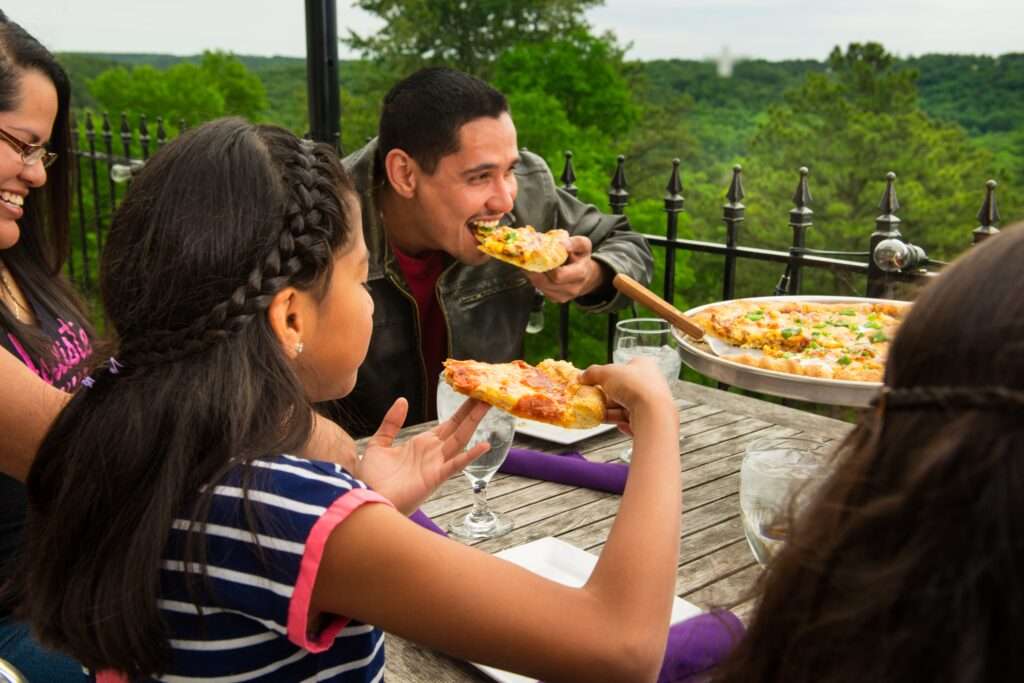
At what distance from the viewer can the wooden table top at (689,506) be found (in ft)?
5.33

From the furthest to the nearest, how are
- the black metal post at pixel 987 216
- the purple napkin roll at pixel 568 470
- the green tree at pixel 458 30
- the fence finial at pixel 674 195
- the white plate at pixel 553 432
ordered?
the green tree at pixel 458 30, the fence finial at pixel 674 195, the black metal post at pixel 987 216, the white plate at pixel 553 432, the purple napkin roll at pixel 568 470

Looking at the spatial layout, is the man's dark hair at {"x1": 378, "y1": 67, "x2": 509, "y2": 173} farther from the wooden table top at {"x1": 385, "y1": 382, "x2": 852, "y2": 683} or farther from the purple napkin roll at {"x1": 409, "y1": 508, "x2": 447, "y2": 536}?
the purple napkin roll at {"x1": 409, "y1": 508, "x2": 447, "y2": 536}

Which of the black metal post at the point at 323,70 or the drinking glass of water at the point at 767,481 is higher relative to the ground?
the black metal post at the point at 323,70

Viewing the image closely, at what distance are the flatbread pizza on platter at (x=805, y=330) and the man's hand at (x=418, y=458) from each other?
3.13 ft

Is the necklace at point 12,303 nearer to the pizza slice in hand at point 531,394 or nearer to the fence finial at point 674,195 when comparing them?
the pizza slice in hand at point 531,394

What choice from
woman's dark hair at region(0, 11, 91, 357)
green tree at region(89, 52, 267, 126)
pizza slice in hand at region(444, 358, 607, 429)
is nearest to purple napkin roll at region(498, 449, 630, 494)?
pizza slice in hand at region(444, 358, 607, 429)

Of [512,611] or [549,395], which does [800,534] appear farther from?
[549,395]

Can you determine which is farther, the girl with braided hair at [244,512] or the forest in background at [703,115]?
the forest in background at [703,115]

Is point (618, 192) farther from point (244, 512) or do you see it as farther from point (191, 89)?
point (191, 89)

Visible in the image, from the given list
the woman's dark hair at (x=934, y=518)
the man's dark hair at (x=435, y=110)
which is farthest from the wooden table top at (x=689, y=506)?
the man's dark hair at (x=435, y=110)

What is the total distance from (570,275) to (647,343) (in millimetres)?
1156

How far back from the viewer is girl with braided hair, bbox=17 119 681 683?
1.32 m

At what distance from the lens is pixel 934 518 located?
2.73ft

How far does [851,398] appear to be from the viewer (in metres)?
2.23
